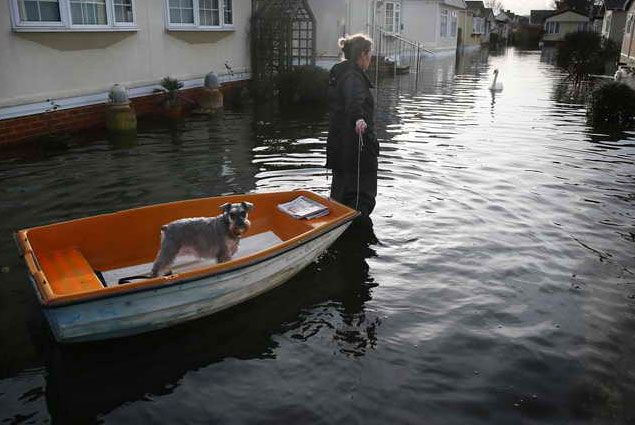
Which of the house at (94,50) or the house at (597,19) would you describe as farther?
the house at (597,19)

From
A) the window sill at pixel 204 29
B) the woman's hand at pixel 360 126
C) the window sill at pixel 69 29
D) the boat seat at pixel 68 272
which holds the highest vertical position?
the window sill at pixel 204 29

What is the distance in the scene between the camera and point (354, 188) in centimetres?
731

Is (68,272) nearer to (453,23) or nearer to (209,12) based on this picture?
(209,12)

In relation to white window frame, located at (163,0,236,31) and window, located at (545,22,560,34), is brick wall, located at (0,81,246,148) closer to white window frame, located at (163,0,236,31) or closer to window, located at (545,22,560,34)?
white window frame, located at (163,0,236,31)

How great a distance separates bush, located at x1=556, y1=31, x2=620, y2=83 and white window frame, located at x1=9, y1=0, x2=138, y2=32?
2244cm

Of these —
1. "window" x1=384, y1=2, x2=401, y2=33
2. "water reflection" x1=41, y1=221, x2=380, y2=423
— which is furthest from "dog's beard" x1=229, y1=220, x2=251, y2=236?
"window" x1=384, y1=2, x2=401, y2=33

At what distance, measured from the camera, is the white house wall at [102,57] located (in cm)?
1109

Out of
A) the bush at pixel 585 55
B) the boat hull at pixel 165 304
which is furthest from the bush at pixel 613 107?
the boat hull at pixel 165 304

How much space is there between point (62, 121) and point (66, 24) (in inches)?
82.8

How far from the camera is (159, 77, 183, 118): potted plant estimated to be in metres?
15.1

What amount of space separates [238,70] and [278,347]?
16.1 meters

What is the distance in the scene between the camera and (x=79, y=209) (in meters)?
8.10

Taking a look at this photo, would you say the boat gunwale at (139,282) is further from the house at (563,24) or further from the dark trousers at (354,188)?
the house at (563,24)

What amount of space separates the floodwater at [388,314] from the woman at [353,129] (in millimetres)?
629
